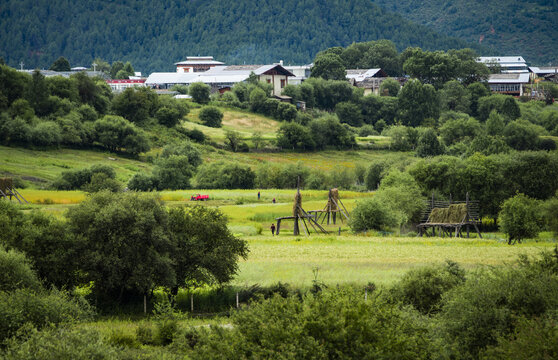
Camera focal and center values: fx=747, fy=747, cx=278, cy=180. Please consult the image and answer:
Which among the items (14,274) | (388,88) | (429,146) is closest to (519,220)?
(14,274)

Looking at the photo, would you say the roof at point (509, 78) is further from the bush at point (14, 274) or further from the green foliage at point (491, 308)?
the bush at point (14, 274)

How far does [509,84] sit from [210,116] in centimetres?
8859

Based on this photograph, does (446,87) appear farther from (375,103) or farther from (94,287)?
(94,287)

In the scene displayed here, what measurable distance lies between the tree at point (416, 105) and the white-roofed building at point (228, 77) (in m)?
25.8

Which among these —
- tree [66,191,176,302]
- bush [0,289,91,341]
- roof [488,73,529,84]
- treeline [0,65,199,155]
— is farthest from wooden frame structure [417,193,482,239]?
roof [488,73,529,84]

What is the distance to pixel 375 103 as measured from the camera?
155 meters

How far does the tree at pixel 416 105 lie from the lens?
149 metres

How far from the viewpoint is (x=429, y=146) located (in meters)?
108

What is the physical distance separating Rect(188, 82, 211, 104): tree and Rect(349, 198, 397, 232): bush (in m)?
85.3

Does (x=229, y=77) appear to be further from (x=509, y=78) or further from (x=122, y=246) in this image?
(x=122, y=246)

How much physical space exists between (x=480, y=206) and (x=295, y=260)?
99.6ft

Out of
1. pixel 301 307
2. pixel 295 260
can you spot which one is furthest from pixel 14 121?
pixel 301 307

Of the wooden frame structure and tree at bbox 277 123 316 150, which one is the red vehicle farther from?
tree at bbox 277 123 316 150

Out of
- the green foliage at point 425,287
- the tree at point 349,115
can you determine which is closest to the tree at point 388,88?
the tree at point 349,115
